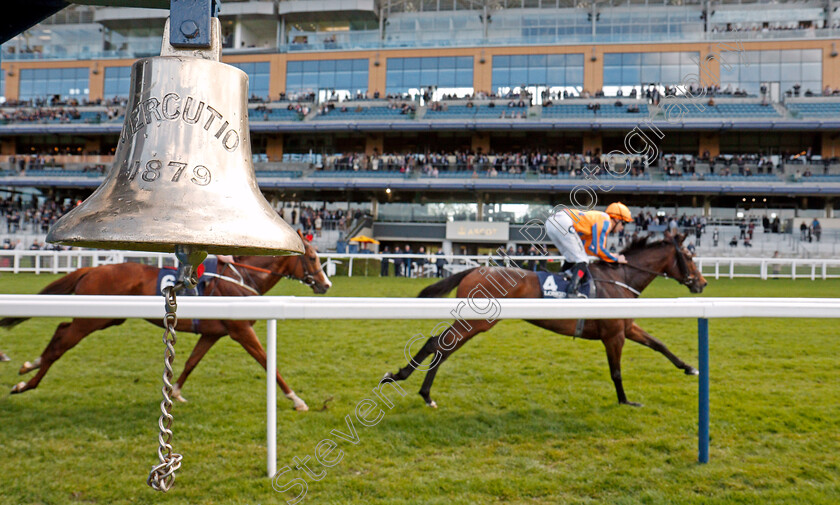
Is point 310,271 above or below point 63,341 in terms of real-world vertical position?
above

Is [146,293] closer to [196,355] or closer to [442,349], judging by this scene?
[196,355]

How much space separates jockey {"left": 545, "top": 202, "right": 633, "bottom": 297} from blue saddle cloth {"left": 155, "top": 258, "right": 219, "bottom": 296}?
9.28ft

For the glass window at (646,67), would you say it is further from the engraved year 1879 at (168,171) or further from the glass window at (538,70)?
the engraved year 1879 at (168,171)

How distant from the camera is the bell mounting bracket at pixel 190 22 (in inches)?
41.1

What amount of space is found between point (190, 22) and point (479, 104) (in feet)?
114

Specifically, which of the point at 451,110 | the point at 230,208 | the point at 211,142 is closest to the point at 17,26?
the point at 211,142

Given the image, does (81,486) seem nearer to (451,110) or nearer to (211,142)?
(211,142)

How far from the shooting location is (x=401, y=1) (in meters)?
37.5

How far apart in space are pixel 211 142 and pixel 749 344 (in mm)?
7206

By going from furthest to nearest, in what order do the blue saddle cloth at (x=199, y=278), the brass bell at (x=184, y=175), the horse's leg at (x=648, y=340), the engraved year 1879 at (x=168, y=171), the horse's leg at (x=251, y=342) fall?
the horse's leg at (x=648, y=340) → the blue saddle cloth at (x=199, y=278) → the horse's leg at (x=251, y=342) → the engraved year 1879 at (x=168, y=171) → the brass bell at (x=184, y=175)

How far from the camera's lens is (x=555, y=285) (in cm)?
509

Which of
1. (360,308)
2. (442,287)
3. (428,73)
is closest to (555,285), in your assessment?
(442,287)

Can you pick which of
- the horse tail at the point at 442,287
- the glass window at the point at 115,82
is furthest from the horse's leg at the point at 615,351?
the glass window at the point at 115,82

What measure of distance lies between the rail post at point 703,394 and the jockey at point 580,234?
6.22ft
